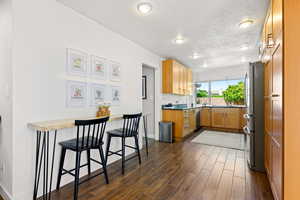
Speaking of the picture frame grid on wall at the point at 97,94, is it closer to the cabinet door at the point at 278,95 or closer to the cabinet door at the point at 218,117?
the cabinet door at the point at 278,95

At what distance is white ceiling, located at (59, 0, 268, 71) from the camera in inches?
77.5

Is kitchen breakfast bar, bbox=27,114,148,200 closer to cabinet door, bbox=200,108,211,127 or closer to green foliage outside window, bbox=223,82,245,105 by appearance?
cabinet door, bbox=200,108,211,127

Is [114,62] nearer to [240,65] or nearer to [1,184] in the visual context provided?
[1,184]

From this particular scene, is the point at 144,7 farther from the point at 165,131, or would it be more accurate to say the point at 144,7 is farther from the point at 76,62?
the point at 165,131

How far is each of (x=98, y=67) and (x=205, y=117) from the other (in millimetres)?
4872

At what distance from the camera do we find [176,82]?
4.57 m

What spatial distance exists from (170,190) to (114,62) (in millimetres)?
2279

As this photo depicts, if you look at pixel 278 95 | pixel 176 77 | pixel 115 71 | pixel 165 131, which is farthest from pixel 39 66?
pixel 176 77

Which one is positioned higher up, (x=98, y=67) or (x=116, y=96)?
(x=98, y=67)

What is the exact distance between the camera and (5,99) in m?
1.72

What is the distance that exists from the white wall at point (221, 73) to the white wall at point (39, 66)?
210 inches

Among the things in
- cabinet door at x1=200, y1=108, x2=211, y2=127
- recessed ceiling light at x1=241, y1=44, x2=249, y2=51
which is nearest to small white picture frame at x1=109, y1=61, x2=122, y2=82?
recessed ceiling light at x1=241, y1=44, x2=249, y2=51

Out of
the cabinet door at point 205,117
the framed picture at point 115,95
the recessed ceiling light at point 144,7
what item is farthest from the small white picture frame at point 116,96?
Result: the cabinet door at point 205,117

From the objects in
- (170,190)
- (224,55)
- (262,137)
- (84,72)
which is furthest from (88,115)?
(224,55)
